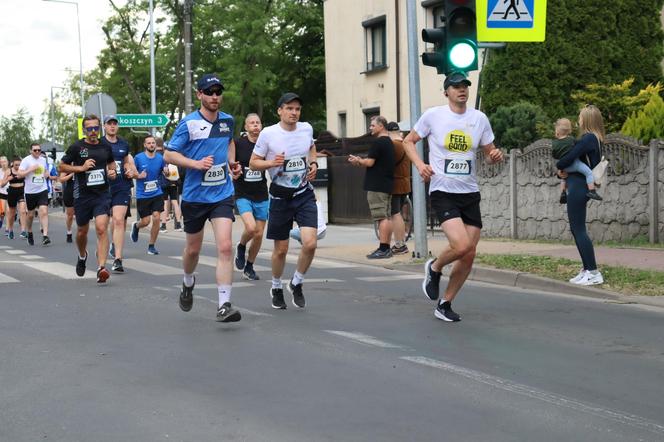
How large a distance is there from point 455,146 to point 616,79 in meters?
18.6

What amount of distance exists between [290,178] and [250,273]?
10.4 feet

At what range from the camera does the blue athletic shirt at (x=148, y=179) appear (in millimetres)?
17234

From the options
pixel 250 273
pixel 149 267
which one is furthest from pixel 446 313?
pixel 149 267

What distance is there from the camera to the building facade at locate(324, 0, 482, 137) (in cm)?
3016

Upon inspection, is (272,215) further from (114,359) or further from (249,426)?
(249,426)

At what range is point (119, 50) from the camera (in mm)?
51688

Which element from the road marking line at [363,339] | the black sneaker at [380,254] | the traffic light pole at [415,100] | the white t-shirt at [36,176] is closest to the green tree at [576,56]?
the white t-shirt at [36,176]

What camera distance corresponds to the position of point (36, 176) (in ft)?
71.2

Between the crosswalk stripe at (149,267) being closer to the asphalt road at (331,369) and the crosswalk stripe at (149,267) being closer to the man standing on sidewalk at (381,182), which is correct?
the asphalt road at (331,369)

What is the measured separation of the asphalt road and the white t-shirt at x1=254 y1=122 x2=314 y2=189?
1.19m

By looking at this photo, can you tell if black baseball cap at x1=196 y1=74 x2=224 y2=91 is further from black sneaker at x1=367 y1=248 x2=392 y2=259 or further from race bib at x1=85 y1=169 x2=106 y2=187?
black sneaker at x1=367 y1=248 x2=392 y2=259

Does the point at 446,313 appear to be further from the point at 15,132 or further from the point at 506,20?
the point at 15,132

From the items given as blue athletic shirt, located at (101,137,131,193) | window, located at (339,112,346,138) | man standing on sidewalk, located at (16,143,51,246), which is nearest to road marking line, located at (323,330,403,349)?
blue athletic shirt, located at (101,137,131,193)

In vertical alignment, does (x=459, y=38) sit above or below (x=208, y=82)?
above
